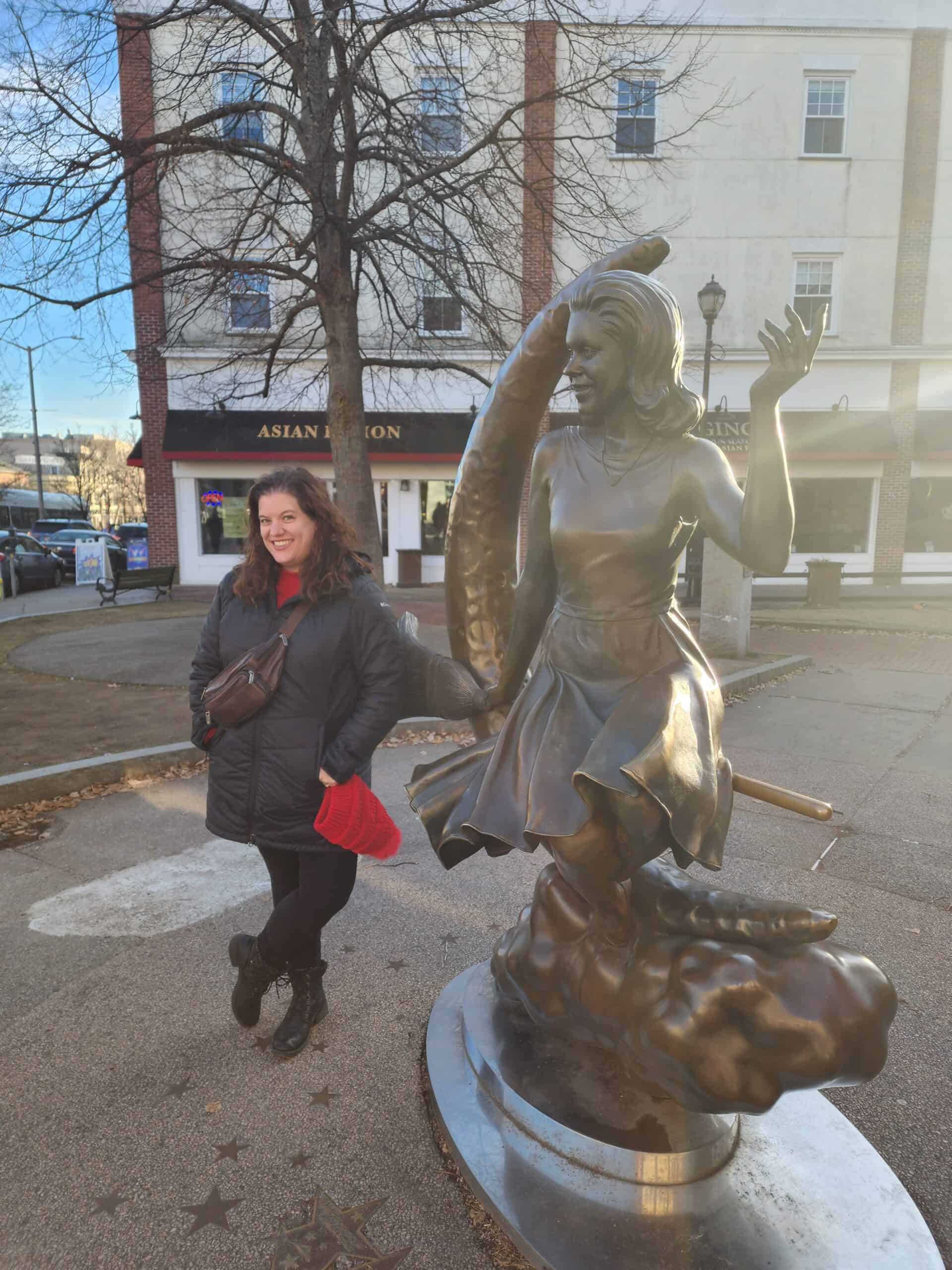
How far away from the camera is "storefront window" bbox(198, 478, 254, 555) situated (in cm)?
1766

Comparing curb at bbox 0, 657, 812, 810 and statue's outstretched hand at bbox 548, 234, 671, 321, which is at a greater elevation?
statue's outstretched hand at bbox 548, 234, 671, 321

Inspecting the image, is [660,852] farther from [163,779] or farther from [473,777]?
[163,779]

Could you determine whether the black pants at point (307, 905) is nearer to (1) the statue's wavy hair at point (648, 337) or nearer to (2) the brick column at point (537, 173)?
Answer: (1) the statue's wavy hair at point (648, 337)

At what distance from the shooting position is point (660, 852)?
1810 mm

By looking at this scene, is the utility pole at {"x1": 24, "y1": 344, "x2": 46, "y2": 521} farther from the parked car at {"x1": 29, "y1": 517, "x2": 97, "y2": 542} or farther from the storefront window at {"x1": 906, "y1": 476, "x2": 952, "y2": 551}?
the storefront window at {"x1": 906, "y1": 476, "x2": 952, "y2": 551}

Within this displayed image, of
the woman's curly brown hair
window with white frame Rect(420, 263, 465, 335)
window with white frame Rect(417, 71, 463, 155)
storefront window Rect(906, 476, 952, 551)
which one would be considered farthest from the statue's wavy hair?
storefront window Rect(906, 476, 952, 551)

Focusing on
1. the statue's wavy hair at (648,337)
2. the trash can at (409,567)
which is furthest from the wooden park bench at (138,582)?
the statue's wavy hair at (648,337)

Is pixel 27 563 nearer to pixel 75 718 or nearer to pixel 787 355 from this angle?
pixel 75 718

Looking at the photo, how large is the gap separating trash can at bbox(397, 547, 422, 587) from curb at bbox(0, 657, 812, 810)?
1113 cm

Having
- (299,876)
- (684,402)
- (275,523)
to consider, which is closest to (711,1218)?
(299,876)

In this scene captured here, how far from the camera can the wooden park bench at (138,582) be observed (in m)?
15.6

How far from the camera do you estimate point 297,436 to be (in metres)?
16.9

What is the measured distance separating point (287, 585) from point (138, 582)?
14.5 m

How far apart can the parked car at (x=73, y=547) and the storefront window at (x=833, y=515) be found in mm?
18887
